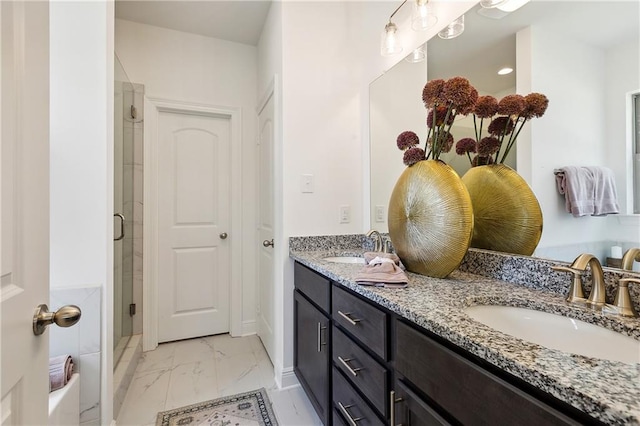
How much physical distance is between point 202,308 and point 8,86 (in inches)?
95.8

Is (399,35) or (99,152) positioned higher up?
(399,35)

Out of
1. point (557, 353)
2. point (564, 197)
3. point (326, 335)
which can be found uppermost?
point (564, 197)

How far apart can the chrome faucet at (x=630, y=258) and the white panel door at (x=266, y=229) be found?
1.75 m

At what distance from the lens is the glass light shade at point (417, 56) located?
1587 millimetres

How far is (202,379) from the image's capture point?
1966 millimetres

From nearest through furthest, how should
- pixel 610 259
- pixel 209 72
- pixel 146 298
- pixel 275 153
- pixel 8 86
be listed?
pixel 8 86 < pixel 610 259 < pixel 275 153 < pixel 146 298 < pixel 209 72

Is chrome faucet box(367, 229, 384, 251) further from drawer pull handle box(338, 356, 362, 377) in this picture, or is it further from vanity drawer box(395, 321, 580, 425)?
vanity drawer box(395, 321, 580, 425)

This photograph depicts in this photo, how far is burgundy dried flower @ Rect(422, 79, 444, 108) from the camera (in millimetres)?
1155

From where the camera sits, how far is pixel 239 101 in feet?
8.79

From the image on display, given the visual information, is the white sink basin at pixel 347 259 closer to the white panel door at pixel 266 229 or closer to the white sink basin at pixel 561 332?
the white panel door at pixel 266 229

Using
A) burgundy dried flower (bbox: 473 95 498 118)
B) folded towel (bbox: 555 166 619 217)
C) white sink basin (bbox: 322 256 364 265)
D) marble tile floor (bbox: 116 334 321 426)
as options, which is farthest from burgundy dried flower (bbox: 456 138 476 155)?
marble tile floor (bbox: 116 334 321 426)

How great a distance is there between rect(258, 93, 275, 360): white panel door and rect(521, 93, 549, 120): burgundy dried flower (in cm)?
152

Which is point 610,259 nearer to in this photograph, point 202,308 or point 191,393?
point 191,393

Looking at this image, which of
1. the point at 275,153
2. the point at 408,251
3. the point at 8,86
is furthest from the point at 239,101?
the point at 8,86
